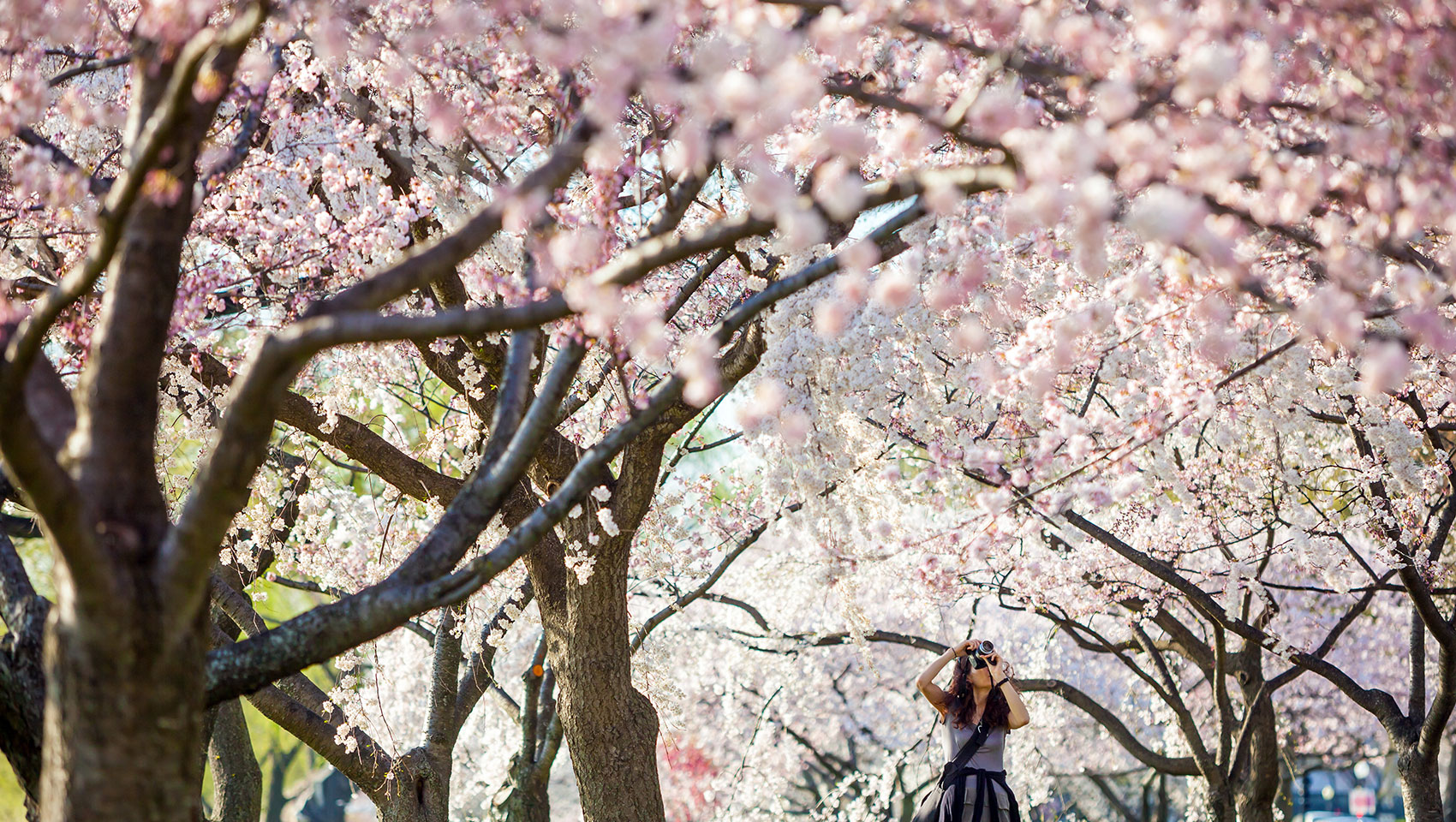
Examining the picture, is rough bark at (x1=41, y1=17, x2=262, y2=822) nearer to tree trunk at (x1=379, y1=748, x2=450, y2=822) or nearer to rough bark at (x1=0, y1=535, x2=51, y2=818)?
rough bark at (x1=0, y1=535, x2=51, y2=818)

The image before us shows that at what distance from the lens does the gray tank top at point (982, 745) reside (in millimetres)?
5828

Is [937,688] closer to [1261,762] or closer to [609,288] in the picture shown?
[1261,762]

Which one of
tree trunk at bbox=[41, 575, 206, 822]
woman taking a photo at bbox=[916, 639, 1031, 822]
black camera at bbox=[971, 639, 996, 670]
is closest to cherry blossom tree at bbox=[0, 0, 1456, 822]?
tree trunk at bbox=[41, 575, 206, 822]

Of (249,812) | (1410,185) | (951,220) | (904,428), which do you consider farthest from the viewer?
(249,812)

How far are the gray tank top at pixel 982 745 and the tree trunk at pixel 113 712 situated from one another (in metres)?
4.19

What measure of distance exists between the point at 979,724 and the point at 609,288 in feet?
13.5

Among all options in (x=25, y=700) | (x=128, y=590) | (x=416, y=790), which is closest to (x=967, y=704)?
Result: (x=416, y=790)

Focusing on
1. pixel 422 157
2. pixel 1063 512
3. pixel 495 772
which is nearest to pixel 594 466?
pixel 422 157

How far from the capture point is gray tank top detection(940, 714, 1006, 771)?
5.83 meters

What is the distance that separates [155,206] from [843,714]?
14.7m

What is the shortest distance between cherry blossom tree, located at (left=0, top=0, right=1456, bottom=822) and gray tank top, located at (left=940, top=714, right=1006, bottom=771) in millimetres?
1022

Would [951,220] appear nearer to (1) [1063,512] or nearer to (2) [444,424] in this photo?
(1) [1063,512]

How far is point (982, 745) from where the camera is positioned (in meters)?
5.83

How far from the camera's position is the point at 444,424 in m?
7.78
